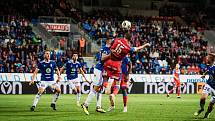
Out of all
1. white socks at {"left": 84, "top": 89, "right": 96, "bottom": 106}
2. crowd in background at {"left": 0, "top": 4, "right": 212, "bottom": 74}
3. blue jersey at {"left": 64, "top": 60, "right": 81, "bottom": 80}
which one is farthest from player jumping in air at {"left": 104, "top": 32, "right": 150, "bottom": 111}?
crowd in background at {"left": 0, "top": 4, "right": 212, "bottom": 74}

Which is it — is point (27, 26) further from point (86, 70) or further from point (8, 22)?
point (86, 70)

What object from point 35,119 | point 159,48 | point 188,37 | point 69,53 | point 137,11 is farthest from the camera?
point 137,11

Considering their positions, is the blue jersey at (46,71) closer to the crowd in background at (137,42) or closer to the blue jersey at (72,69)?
the blue jersey at (72,69)

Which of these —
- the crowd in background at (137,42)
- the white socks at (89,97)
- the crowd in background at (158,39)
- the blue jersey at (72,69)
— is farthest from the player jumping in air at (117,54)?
the crowd in background at (158,39)

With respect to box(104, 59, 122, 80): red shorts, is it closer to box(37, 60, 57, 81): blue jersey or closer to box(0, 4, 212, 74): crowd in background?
box(37, 60, 57, 81): blue jersey

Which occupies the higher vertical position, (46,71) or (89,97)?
(46,71)

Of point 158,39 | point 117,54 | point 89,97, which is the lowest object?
point 89,97

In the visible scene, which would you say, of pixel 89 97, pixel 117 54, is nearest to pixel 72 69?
pixel 89 97

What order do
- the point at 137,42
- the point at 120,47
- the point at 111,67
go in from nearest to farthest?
the point at 120,47 < the point at 111,67 < the point at 137,42

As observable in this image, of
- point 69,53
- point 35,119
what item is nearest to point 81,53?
point 69,53

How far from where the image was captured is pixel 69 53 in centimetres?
4184

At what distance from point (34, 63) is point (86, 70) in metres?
4.32

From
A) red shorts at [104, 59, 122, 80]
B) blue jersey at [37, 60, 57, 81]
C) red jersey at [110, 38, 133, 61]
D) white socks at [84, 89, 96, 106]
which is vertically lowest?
white socks at [84, 89, 96, 106]

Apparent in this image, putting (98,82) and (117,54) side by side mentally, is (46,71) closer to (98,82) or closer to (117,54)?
(98,82)
